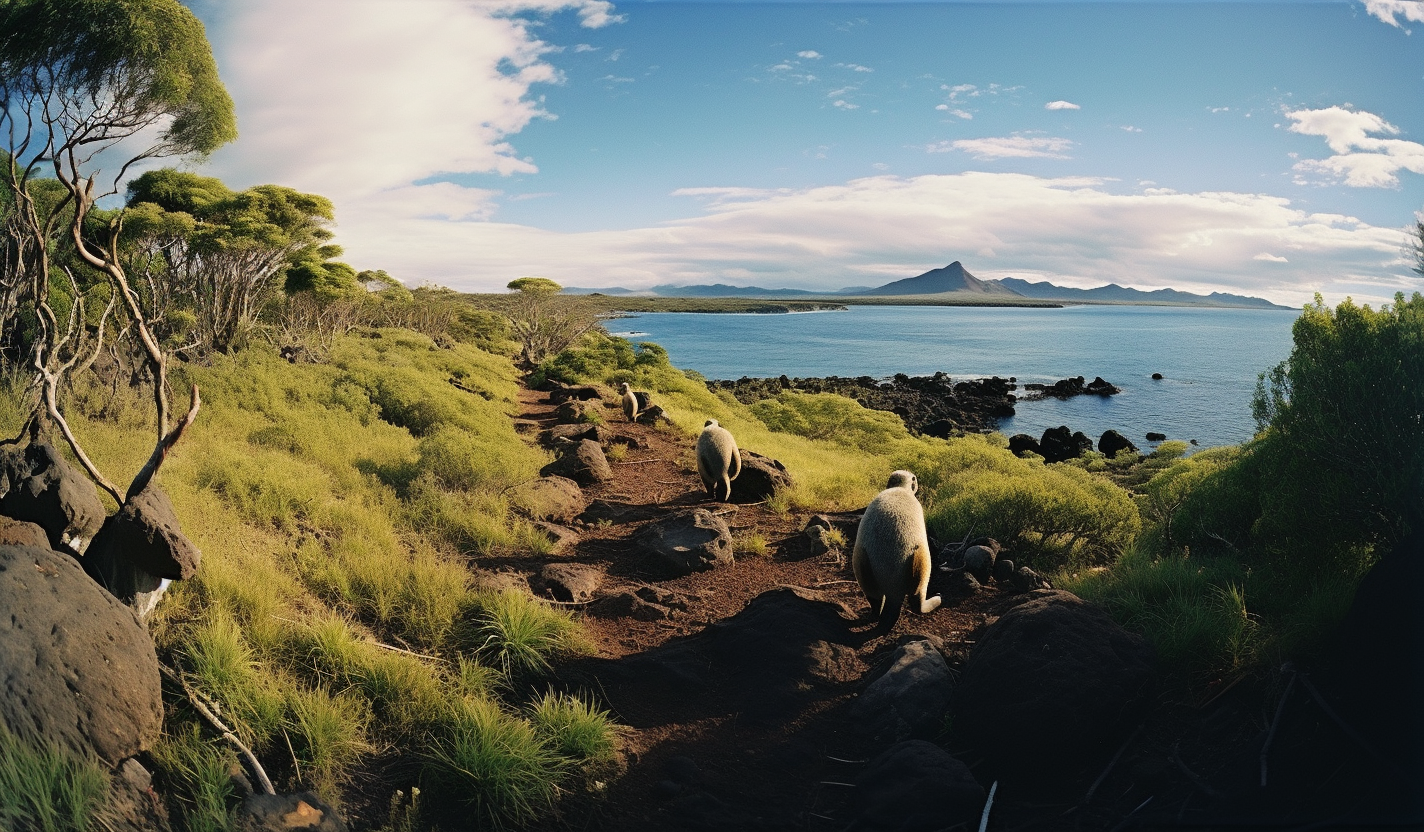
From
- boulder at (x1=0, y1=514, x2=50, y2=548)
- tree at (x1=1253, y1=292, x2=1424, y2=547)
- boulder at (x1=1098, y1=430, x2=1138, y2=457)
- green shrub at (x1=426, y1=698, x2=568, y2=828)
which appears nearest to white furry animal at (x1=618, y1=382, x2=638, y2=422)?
tree at (x1=1253, y1=292, x2=1424, y2=547)

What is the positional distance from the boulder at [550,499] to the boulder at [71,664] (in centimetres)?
609

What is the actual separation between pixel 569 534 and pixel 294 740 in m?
5.36

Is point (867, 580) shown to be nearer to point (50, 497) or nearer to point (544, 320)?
point (50, 497)

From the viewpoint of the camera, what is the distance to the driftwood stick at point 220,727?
4.24 metres

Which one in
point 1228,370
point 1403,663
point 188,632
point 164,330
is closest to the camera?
point 1403,663

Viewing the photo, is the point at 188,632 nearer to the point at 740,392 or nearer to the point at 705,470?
the point at 705,470

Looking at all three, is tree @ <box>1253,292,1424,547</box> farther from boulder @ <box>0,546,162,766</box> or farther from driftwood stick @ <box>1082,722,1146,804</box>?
boulder @ <box>0,546,162,766</box>

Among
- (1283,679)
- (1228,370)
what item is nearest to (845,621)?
(1283,679)

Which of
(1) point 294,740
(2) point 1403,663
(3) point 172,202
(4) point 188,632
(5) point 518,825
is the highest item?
(3) point 172,202

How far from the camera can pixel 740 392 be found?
166 feet

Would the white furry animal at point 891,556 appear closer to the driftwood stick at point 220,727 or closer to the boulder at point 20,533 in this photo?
the driftwood stick at point 220,727

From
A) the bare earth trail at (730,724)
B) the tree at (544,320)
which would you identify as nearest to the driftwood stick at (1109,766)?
the bare earth trail at (730,724)

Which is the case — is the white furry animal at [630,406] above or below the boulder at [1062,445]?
above

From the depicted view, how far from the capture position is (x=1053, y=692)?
5086mm
